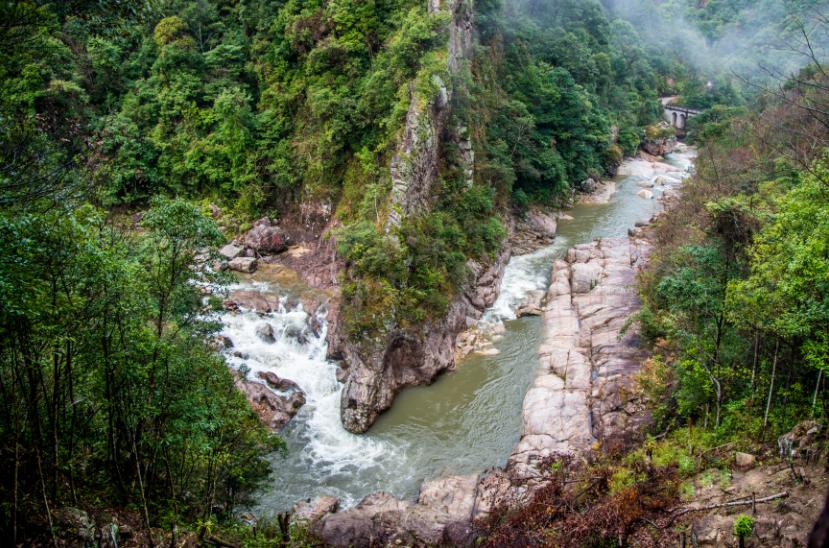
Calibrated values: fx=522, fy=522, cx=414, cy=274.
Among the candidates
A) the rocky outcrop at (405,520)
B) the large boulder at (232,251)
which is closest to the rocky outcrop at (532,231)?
the large boulder at (232,251)

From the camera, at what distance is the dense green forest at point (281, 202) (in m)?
7.88

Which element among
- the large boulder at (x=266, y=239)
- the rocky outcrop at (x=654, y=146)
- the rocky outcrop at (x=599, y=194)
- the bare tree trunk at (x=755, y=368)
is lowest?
the large boulder at (x=266, y=239)

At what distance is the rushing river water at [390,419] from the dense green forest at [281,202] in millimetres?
2766

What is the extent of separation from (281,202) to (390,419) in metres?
14.5

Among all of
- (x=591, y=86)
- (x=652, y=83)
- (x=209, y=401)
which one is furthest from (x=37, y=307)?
(x=652, y=83)

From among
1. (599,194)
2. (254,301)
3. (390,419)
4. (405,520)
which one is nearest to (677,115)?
(599,194)

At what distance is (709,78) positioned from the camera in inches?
2248

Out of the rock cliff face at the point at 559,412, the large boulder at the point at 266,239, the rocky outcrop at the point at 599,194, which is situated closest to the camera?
the rock cliff face at the point at 559,412

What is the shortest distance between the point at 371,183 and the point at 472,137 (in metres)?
8.11

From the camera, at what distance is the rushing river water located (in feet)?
53.2

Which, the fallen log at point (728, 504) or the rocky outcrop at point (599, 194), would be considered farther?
the rocky outcrop at point (599, 194)

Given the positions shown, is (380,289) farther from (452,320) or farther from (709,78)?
(709,78)

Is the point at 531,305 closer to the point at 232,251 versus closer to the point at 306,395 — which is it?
the point at 306,395

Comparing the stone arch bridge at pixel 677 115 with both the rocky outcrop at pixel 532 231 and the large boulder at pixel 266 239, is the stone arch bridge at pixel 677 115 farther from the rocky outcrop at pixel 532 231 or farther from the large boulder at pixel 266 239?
the large boulder at pixel 266 239
